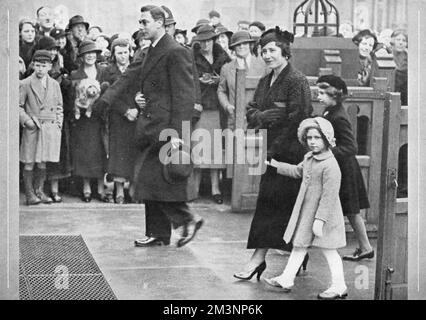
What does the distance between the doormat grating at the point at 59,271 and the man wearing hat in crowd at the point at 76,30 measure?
3.52 ft

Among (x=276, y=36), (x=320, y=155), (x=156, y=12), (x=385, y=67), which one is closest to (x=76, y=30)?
(x=156, y=12)

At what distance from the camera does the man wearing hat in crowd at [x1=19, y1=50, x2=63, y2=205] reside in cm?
594

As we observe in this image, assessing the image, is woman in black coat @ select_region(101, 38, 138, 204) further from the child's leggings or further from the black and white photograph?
the child's leggings

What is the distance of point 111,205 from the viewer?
613cm

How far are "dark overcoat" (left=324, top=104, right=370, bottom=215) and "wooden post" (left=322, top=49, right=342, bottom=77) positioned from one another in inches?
8.3

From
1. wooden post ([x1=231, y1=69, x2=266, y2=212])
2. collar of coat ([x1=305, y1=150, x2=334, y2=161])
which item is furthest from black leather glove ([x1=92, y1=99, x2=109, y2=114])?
collar of coat ([x1=305, y1=150, x2=334, y2=161])

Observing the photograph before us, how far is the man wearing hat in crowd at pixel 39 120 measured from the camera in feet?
19.5

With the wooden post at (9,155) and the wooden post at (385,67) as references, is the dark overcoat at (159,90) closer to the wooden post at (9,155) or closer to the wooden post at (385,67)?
the wooden post at (9,155)

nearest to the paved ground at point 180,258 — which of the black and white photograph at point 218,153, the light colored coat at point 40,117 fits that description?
the black and white photograph at point 218,153

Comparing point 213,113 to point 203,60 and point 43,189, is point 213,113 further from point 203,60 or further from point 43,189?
point 43,189

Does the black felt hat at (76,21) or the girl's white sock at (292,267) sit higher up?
the black felt hat at (76,21)

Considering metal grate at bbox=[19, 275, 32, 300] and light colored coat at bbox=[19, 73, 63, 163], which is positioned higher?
light colored coat at bbox=[19, 73, 63, 163]

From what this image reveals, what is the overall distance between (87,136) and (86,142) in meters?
0.04
